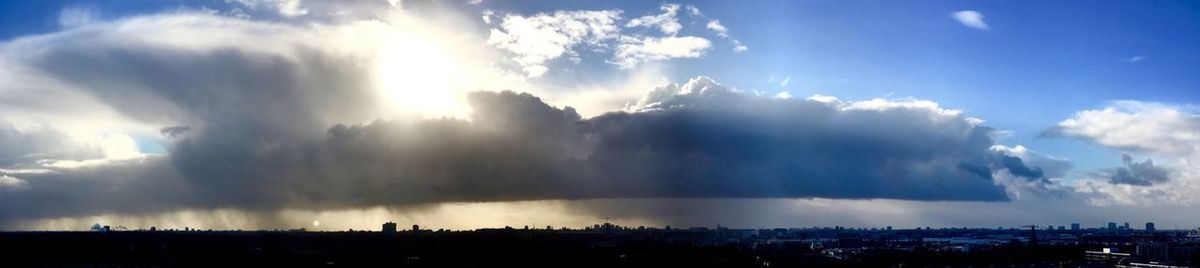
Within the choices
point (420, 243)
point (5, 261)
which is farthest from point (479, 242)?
point (5, 261)

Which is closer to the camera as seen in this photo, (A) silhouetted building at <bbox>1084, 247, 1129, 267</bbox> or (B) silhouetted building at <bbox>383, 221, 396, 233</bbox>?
(A) silhouetted building at <bbox>1084, 247, 1129, 267</bbox>

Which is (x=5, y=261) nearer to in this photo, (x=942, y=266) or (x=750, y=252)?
(x=750, y=252)

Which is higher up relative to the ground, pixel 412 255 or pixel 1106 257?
pixel 412 255

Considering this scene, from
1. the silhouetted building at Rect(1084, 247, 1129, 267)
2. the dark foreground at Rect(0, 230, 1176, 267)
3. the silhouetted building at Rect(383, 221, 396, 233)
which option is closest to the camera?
the dark foreground at Rect(0, 230, 1176, 267)

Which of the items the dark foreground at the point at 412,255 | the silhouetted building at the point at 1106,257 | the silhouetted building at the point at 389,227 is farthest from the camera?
the silhouetted building at the point at 389,227

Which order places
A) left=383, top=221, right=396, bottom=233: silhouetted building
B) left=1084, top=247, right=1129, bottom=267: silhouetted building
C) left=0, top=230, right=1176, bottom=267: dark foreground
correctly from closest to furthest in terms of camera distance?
left=0, top=230, right=1176, bottom=267: dark foreground → left=1084, top=247, right=1129, bottom=267: silhouetted building → left=383, top=221, right=396, bottom=233: silhouetted building

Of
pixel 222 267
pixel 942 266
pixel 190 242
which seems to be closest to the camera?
pixel 222 267

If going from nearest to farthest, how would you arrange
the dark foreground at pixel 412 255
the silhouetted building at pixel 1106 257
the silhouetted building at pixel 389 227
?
1. the dark foreground at pixel 412 255
2. the silhouetted building at pixel 1106 257
3. the silhouetted building at pixel 389 227

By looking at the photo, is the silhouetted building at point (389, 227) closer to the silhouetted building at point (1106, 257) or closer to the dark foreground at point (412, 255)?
the dark foreground at point (412, 255)

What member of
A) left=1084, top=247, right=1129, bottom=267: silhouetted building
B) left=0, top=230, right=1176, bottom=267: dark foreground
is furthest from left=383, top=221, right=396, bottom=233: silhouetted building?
left=1084, top=247, right=1129, bottom=267: silhouetted building

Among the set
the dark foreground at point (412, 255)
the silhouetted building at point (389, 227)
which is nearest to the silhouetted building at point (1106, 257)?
the dark foreground at point (412, 255)

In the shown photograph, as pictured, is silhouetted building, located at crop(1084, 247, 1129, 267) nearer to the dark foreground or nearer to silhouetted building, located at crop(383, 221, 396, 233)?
the dark foreground
